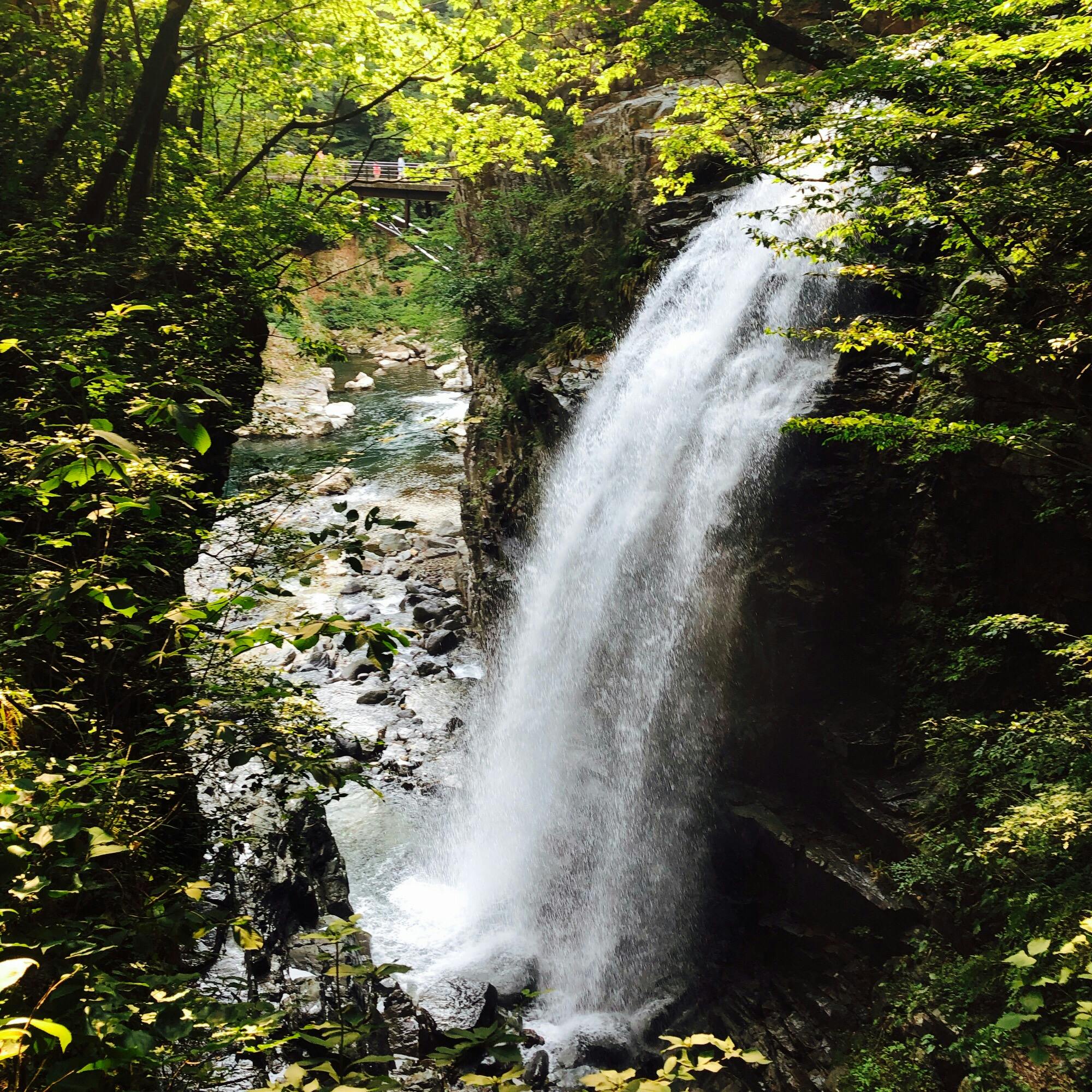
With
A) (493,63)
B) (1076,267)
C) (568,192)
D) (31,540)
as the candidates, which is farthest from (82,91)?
(568,192)

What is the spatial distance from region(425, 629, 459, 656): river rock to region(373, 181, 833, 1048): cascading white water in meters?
3.07

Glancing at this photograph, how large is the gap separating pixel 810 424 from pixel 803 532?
193cm

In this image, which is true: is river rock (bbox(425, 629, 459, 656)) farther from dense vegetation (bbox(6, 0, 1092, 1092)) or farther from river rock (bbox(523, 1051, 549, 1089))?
river rock (bbox(523, 1051, 549, 1089))

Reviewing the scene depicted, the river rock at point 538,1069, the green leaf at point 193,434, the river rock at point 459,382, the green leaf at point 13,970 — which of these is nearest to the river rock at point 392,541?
the river rock at point 459,382

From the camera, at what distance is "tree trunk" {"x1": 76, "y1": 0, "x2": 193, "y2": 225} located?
5.39 meters

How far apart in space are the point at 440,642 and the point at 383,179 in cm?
1943

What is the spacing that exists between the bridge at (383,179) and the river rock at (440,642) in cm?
748

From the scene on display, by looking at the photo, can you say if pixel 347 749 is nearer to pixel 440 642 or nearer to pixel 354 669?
pixel 354 669

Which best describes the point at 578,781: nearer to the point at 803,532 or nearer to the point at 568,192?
the point at 803,532

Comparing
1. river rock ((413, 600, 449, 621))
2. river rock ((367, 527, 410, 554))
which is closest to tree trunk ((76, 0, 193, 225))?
river rock ((413, 600, 449, 621))

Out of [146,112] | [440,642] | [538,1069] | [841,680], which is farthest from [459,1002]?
[146,112]

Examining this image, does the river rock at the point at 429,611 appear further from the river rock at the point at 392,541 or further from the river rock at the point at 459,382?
the river rock at the point at 459,382

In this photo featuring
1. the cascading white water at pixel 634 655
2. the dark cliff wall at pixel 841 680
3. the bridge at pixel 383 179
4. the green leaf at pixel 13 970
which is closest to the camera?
the green leaf at pixel 13 970

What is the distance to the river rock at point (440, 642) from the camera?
13078mm
